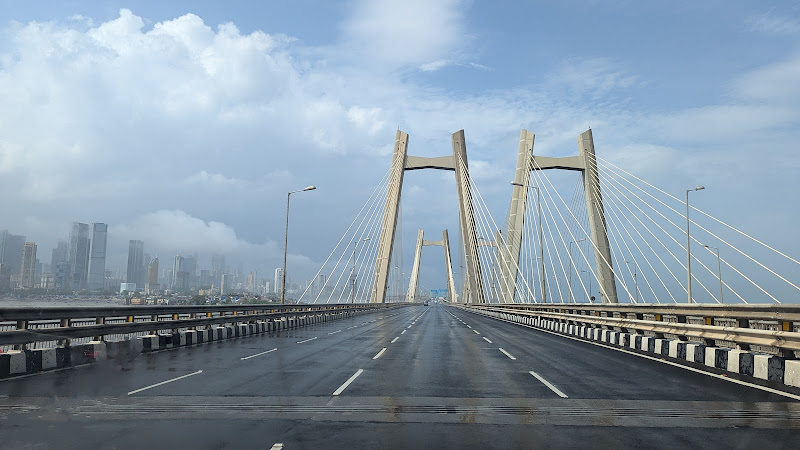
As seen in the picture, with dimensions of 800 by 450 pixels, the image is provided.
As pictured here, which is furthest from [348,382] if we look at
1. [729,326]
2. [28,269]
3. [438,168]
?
[438,168]

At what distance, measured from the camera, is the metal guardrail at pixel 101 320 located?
11.4 m

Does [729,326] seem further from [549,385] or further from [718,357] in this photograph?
[549,385]

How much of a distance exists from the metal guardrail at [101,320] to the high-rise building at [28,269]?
15.7 ft

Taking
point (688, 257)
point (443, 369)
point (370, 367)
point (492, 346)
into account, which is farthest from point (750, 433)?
point (688, 257)

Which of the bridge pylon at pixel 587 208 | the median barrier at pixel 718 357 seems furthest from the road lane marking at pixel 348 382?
the bridge pylon at pixel 587 208

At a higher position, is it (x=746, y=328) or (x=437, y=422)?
(x=746, y=328)

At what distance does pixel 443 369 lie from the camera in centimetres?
1270

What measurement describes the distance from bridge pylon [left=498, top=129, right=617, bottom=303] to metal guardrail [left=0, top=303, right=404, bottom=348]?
22.9m

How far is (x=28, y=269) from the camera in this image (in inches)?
902

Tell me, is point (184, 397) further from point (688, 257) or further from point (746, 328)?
point (688, 257)

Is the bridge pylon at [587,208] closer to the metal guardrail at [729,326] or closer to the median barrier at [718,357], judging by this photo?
the median barrier at [718,357]

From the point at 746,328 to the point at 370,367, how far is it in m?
8.48

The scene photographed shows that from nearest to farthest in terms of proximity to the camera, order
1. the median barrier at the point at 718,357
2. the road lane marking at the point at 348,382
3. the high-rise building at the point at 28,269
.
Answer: the road lane marking at the point at 348,382 < the median barrier at the point at 718,357 < the high-rise building at the point at 28,269

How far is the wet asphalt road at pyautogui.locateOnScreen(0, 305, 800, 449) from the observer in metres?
6.50
